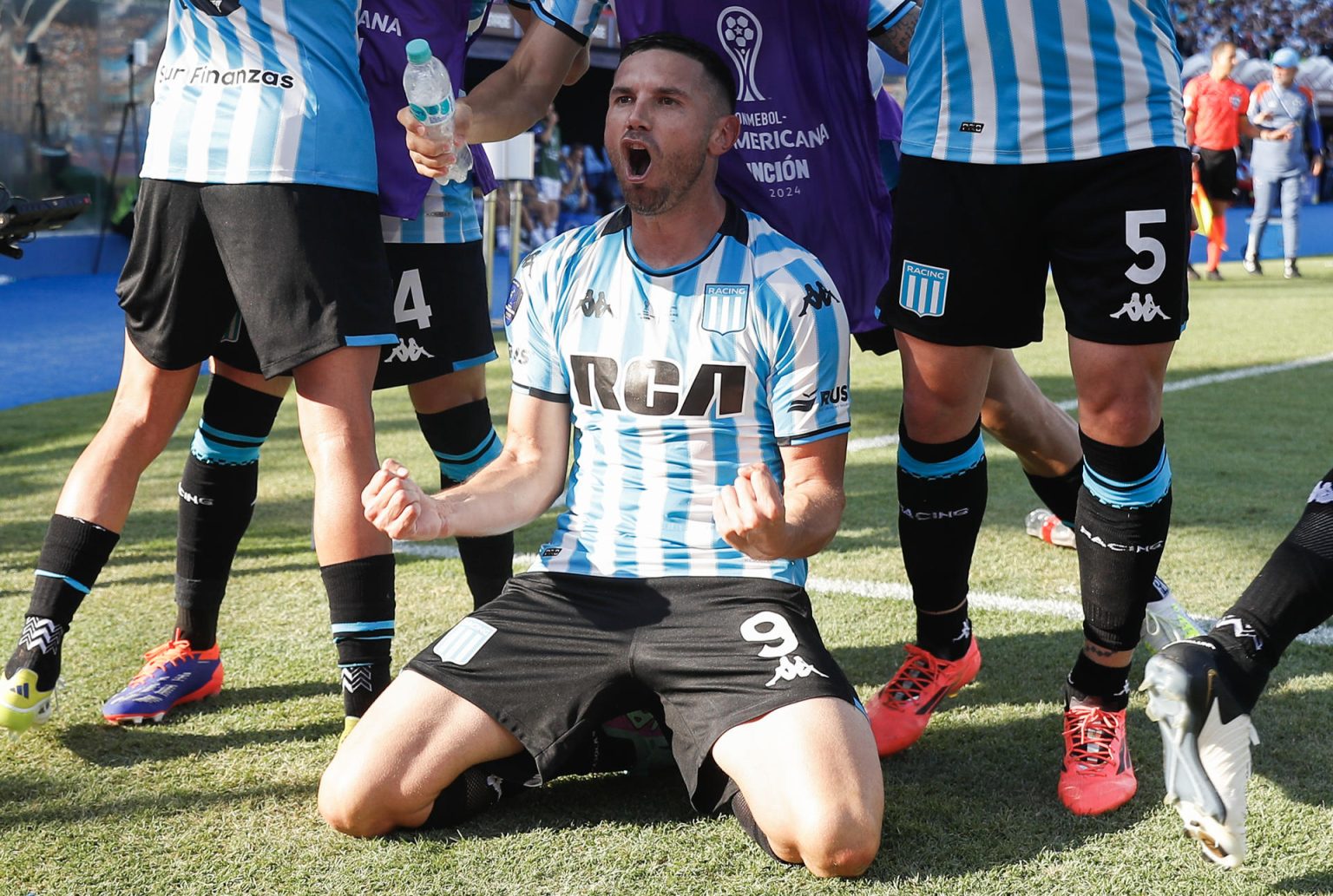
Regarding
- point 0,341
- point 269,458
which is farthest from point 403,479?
point 0,341

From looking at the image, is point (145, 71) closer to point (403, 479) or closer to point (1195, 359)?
point (1195, 359)

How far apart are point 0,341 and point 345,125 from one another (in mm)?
8843

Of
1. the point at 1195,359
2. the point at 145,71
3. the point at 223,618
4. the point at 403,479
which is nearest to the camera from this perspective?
the point at 403,479

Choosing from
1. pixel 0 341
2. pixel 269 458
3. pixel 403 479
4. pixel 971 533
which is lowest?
pixel 0 341

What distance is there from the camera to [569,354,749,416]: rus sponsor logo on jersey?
106 inches

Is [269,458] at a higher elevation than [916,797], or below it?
below

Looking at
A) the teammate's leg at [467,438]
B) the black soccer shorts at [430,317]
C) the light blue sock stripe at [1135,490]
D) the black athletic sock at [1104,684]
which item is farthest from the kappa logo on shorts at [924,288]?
the teammate's leg at [467,438]

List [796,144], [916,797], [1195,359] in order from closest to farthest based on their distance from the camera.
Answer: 1. [916,797]
2. [796,144]
3. [1195,359]

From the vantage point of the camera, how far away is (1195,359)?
8.54m

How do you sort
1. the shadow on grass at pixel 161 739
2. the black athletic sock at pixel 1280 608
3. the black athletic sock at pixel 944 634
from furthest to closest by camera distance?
the black athletic sock at pixel 944 634
the shadow on grass at pixel 161 739
the black athletic sock at pixel 1280 608

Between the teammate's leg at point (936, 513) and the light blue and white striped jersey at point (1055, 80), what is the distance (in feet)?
1.38

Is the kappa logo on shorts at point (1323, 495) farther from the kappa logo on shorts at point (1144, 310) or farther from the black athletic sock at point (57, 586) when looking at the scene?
the black athletic sock at point (57, 586)

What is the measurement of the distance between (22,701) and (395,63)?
149 centimetres

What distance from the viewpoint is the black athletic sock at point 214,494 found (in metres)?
3.20
